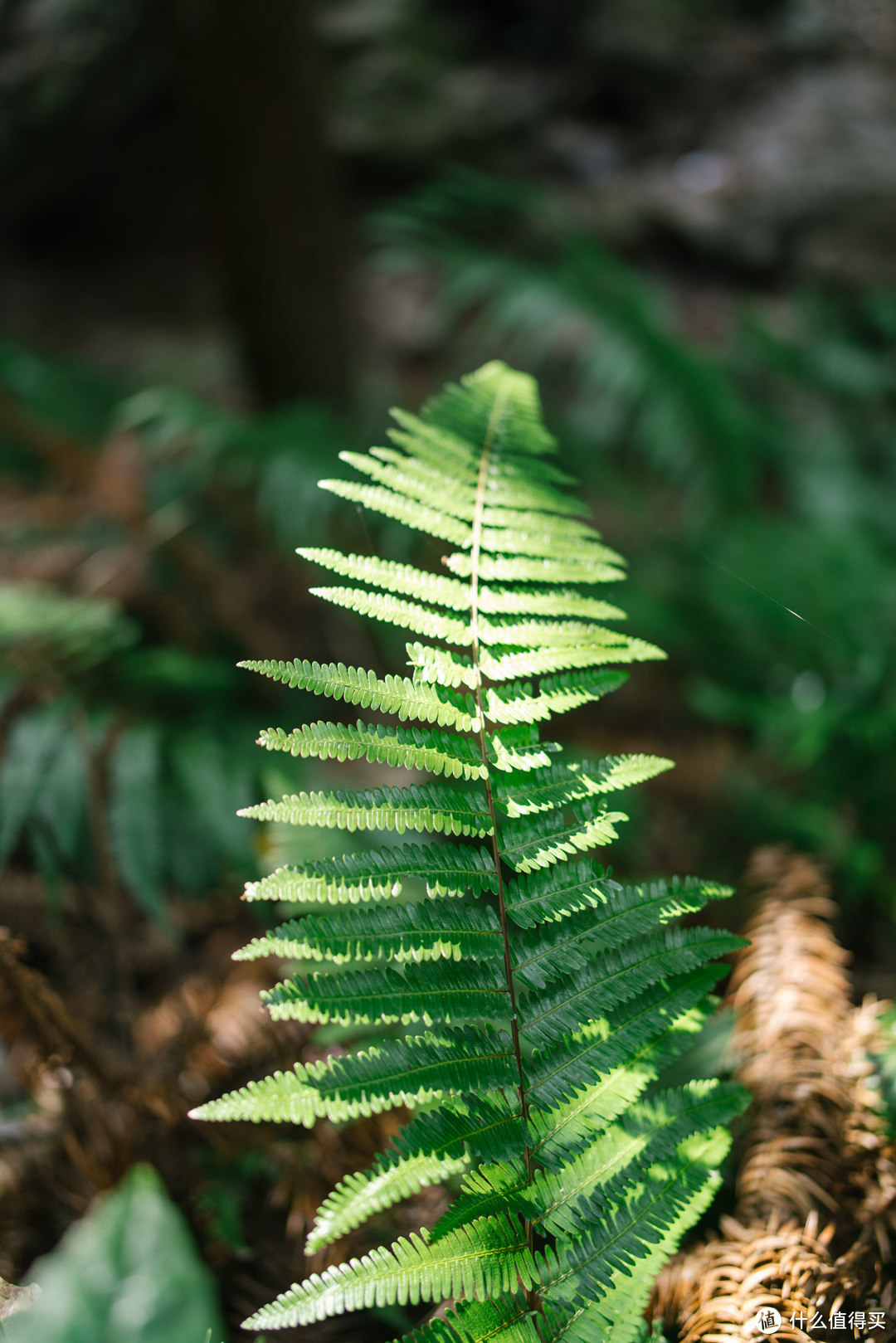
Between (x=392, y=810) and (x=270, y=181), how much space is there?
2.42 meters

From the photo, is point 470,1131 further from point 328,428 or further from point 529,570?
point 328,428

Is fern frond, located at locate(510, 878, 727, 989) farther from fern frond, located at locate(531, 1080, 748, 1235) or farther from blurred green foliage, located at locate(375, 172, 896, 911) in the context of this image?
blurred green foliage, located at locate(375, 172, 896, 911)

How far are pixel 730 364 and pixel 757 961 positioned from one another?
2851 millimetres

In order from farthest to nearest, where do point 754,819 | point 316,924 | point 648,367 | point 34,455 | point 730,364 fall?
1. point 730,364
2. point 648,367
3. point 34,455
4. point 754,819
5. point 316,924

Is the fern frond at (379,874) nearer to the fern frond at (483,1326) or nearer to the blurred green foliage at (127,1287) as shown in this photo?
the blurred green foliage at (127,1287)

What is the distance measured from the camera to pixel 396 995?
27.5 inches

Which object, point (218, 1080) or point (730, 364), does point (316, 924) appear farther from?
point (730, 364)

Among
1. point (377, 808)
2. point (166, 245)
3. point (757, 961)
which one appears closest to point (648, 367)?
point (757, 961)

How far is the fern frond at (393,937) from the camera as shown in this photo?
0.69m

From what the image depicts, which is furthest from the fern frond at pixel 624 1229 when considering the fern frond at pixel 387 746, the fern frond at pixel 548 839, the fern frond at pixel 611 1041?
the fern frond at pixel 387 746

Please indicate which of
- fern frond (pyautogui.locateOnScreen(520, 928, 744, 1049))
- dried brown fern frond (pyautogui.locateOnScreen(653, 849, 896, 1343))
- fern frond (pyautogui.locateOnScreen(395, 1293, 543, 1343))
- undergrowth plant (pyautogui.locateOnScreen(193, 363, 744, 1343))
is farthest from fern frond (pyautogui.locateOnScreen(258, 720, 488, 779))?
dried brown fern frond (pyautogui.locateOnScreen(653, 849, 896, 1343))

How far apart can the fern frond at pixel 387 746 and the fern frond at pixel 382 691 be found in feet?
0.07

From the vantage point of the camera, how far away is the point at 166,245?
467cm

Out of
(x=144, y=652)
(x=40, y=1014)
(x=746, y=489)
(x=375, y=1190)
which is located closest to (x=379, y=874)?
(x=375, y=1190)
